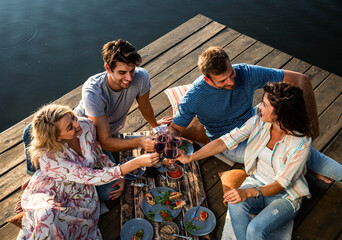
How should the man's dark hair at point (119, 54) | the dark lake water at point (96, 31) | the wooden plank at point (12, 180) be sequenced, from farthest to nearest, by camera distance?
the dark lake water at point (96, 31), the wooden plank at point (12, 180), the man's dark hair at point (119, 54)

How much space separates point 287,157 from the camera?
255 cm

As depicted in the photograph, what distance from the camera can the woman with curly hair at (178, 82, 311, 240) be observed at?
7.90ft

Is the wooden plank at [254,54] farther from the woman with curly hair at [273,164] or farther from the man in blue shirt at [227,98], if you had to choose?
the woman with curly hair at [273,164]

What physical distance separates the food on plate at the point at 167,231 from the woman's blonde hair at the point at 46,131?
41.0 inches

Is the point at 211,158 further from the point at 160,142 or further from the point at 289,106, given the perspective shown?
the point at 289,106

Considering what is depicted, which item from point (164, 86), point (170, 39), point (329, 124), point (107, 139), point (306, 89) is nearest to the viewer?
point (107, 139)

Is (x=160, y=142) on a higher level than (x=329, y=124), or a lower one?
higher

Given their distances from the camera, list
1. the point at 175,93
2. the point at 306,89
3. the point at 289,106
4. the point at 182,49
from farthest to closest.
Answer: the point at 182,49 < the point at 175,93 < the point at 306,89 < the point at 289,106

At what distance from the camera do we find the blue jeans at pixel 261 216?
2443mm

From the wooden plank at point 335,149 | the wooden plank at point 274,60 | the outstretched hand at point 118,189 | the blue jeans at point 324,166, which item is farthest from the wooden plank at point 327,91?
the outstretched hand at point 118,189

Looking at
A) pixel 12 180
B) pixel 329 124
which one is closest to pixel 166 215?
pixel 12 180

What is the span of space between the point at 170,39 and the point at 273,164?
2.93 metres

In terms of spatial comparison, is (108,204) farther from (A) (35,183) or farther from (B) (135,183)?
(A) (35,183)

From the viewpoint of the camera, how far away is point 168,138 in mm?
2533
